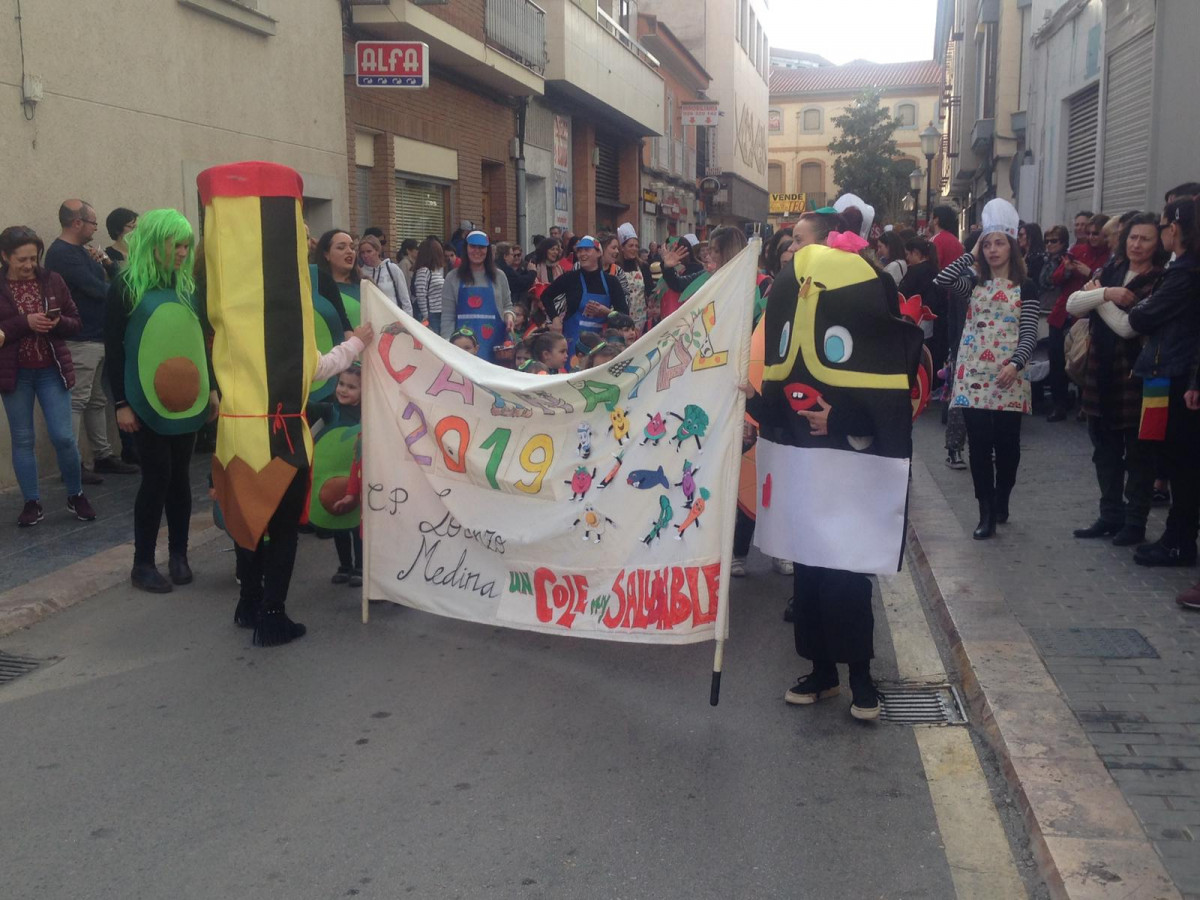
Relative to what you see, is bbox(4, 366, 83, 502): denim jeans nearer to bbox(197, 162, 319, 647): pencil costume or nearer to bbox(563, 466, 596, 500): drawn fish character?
bbox(197, 162, 319, 647): pencil costume

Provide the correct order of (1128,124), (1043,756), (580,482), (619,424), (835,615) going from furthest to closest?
(1128,124) < (580,482) < (619,424) < (835,615) < (1043,756)

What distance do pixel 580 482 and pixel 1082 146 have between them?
14.8 meters

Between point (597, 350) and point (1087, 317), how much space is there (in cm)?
291

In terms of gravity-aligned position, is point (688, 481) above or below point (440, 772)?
above

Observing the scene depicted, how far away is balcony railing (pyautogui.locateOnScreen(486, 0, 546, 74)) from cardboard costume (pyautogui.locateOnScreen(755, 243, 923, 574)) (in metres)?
14.6

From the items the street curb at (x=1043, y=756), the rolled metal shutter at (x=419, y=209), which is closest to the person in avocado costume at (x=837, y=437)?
the street curb at (x=1043, y=756)

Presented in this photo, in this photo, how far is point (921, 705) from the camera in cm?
481

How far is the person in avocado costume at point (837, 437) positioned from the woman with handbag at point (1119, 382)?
2709 millimetres

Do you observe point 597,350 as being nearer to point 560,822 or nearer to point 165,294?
point 165,294

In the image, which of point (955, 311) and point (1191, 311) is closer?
point (1191, 311)

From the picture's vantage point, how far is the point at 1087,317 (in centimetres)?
732

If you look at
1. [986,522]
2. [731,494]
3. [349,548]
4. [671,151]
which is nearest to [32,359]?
[349,548]

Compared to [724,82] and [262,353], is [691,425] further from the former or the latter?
[724,82]

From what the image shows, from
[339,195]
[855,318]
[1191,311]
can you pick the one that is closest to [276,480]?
[855,318]
